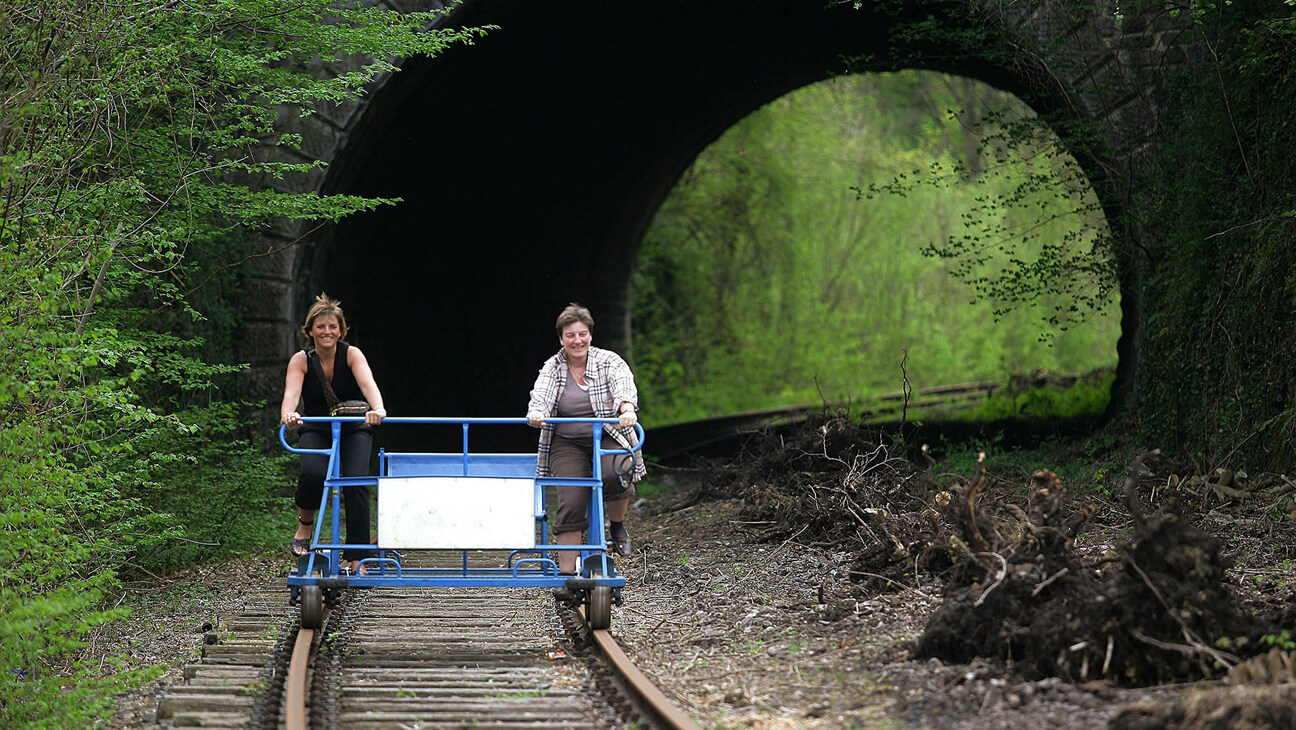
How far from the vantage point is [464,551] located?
21.4ft

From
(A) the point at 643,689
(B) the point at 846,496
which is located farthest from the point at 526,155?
(A) the point at 643,689

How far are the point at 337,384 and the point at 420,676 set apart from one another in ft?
6.71

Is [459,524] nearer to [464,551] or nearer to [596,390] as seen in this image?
[464,551]

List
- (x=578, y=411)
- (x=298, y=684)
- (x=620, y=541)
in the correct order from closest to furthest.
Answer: (x=298, y=684)
(x=578, y=411)
(x=620, y=541)

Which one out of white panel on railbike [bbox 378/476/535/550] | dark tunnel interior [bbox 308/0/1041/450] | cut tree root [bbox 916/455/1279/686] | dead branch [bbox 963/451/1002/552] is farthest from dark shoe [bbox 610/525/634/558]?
dark tunnel interior [bbox 308/0/1041/450]

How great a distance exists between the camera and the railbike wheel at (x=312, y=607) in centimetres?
661

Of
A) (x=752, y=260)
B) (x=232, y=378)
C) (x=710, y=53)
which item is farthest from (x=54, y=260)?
(x=752, y=260)

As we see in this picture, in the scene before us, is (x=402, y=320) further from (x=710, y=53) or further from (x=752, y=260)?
(x=752, y=260)

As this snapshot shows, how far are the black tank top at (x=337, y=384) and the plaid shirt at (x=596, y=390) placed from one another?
3.62ft

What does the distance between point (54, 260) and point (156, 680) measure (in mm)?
2367

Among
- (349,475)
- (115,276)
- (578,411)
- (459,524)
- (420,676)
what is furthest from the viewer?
(115,276)

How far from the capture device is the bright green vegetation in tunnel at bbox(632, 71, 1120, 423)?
26266 millimetres

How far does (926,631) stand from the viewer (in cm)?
571

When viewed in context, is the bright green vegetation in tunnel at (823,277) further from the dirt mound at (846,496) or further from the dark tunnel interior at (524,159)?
the dirt mound at (846,496)
